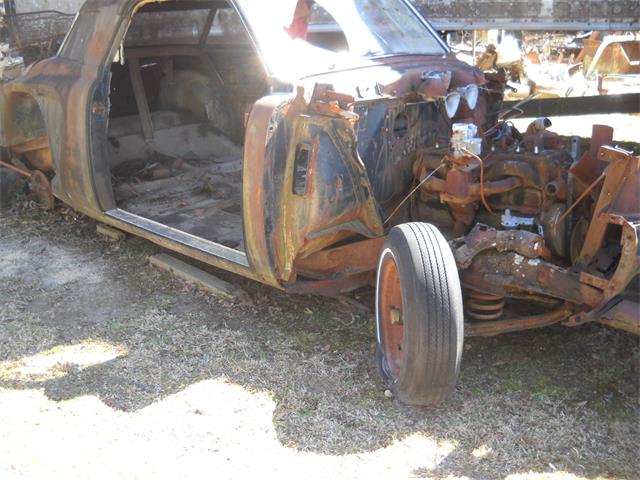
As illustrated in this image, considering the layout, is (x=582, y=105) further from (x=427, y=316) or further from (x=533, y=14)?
(x=427, y=316)

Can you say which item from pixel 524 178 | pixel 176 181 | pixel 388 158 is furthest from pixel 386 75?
pixel 176 181

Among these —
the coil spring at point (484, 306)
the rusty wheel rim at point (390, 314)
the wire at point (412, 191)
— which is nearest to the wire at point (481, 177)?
the wire at point (412, 191)

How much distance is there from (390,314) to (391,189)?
2.60 ft

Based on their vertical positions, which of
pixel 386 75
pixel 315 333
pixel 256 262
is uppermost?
pixel 386 75

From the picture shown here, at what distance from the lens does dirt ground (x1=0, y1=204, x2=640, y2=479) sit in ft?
9.23

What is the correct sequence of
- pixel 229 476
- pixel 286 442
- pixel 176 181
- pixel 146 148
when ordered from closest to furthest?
pixel 229 476 < pixel 286 442 < pixel 176 181 < pixel 146 148

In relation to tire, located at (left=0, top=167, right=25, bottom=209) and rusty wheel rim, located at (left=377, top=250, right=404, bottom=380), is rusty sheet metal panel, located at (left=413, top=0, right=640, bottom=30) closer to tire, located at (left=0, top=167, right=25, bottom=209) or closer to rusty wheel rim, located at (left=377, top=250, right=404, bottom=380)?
tire, located at (left=0, top=167, right=25, bottom=209)

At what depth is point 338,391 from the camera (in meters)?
3.33

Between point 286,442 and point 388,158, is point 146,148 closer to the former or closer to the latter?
point 388,158

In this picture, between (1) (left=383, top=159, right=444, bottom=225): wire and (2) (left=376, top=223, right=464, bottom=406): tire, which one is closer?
(2) (left=376, top=223, right=464, bottom=406): tire

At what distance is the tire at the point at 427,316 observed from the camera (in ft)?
9.62

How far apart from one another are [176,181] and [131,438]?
3108 millimetres

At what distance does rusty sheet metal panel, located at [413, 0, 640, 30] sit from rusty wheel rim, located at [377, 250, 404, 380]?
6587 mm

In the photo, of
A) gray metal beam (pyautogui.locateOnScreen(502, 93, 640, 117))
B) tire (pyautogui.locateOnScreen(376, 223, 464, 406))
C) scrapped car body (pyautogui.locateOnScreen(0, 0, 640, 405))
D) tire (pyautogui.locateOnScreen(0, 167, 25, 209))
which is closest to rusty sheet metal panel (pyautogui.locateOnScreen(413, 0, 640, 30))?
gray metal beam (pyautogui.locateOnScreen(502, 93, 640, 117))
